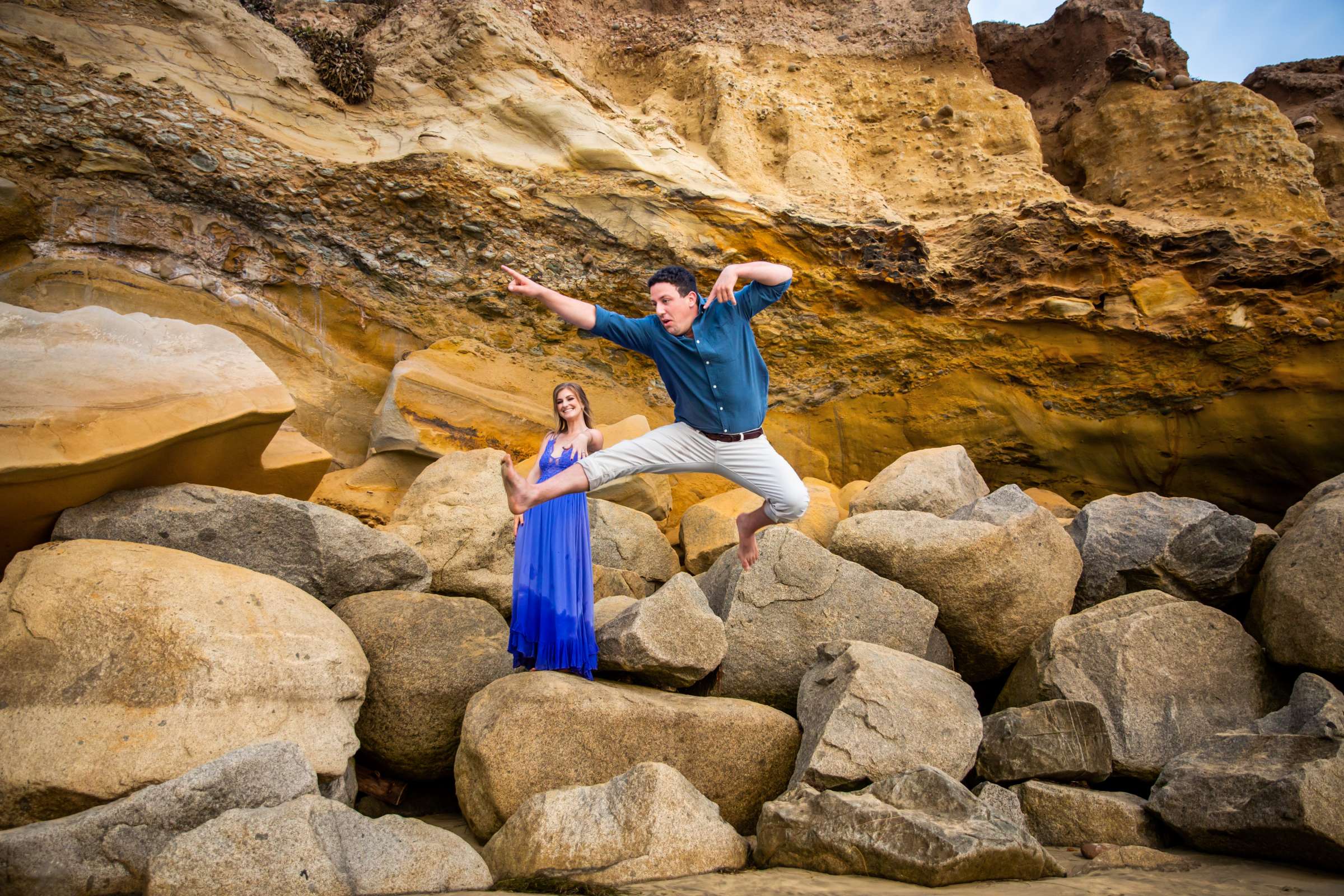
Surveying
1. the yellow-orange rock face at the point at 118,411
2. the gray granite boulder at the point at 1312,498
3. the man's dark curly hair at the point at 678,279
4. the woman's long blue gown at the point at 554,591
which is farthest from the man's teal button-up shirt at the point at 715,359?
the gray granite boulder at the point at 1312,498

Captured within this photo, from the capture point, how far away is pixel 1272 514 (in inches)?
360

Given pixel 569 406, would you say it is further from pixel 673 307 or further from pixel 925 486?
pixel 925 486

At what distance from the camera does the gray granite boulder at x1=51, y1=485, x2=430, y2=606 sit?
17.2ft

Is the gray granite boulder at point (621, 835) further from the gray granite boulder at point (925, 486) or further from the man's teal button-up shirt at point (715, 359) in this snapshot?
the gray granite boulder at point (925, 486)

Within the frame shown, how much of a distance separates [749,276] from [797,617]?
243cm

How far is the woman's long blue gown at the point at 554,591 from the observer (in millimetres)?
4930

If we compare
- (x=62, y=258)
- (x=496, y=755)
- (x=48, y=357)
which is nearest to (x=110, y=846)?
(x=496, y=755)

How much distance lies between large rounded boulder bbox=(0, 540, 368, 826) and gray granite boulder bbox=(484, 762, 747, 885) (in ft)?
4.32

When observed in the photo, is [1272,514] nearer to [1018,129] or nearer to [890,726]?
[1018,129]

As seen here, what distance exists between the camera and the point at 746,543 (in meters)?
5.12

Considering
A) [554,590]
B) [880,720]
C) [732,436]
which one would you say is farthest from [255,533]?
[880,720]

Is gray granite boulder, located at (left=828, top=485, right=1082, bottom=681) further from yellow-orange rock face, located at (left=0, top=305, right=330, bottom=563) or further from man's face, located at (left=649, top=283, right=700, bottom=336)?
yellow-orange rock face, located at (left=0, top=305, right=330, bottom=563)

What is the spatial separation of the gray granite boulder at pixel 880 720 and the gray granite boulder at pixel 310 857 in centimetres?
176

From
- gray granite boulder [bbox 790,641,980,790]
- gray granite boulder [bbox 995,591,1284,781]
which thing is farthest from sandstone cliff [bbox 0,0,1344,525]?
gray granite boulder [bbox 790,641,980,790]
